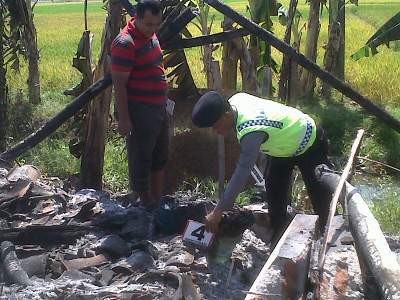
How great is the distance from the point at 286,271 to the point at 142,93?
7.70 feet

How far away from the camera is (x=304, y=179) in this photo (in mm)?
4371

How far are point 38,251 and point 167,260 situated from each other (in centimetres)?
84

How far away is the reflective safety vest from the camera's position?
12.0 ft

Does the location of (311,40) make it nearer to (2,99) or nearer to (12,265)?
(2,99)

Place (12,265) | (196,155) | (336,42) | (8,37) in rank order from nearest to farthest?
(12,265)
(196,155)
(8,37)
(336,42)

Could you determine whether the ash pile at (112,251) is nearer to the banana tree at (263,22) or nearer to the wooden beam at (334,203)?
the wooden beam at (334,203)

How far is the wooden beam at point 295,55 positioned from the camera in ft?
17.4

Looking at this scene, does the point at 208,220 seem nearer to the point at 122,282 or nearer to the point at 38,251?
the point at 122,282

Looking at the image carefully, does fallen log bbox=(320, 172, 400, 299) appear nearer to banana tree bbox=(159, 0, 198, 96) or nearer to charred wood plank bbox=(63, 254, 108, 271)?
charred wood plank bbox=(63, 254, 108, 271)

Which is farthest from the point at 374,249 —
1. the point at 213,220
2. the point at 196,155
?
the point at 196,155

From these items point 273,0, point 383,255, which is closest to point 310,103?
point 273,0

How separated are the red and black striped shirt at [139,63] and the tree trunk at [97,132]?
113cm

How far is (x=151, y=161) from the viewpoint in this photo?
16.4 ft

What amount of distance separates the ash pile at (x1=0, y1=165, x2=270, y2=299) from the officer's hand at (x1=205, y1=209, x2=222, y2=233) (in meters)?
0.30
